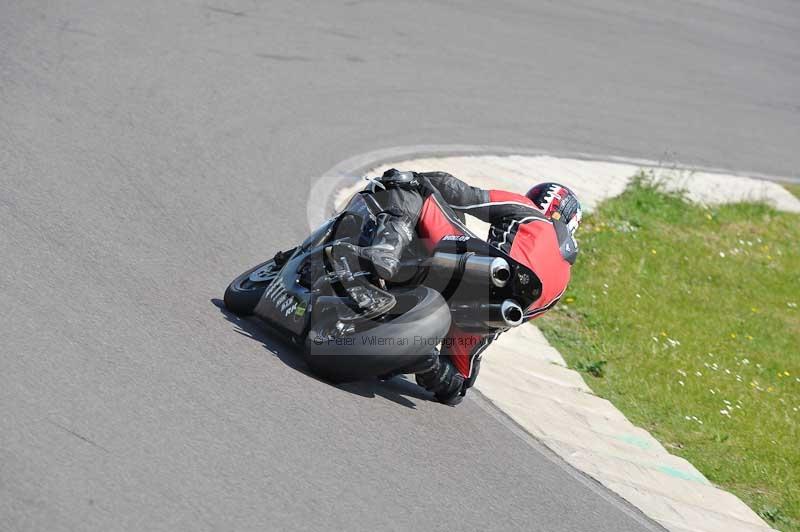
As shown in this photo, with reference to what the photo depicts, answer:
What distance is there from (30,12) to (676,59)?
32.4 feet

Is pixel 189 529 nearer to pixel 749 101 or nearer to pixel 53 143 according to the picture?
pixel 53 143

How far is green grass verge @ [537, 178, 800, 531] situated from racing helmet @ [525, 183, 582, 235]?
1933 millimetres

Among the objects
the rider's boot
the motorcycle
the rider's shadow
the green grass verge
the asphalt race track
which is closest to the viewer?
the asphalt race track

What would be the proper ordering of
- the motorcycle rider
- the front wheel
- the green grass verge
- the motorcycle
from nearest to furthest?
the motorcycle < the motorcycle rider < the front wheel < the green grass verge

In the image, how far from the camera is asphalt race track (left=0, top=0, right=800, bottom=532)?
409 centimetres

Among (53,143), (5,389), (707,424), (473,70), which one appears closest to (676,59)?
(473,70)

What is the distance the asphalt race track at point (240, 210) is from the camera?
4094 mm

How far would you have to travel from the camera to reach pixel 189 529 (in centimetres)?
367

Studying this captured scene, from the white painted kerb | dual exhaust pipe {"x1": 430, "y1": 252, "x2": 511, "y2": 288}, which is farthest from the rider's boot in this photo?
dual exhaust pipe {"x1": 430, "y1": 252, "x2": 511, "y2": 288}

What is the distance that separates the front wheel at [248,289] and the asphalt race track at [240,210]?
185 mm

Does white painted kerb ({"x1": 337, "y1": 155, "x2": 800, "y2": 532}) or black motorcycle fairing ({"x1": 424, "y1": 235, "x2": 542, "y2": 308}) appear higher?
black motorcycle fairing ({"x1": 424, "y1": 235, "x2": 542, "y2": 308})

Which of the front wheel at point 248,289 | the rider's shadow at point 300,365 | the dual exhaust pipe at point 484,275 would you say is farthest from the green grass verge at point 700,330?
the front wheel at point 248,289

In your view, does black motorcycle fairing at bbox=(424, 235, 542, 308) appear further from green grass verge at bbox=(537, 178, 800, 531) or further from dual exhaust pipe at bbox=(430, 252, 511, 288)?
green grass verge at bbox=(537, 178, 800, 531)

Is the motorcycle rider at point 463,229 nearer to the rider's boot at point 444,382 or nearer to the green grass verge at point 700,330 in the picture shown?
the rider's boot at point 444,382
